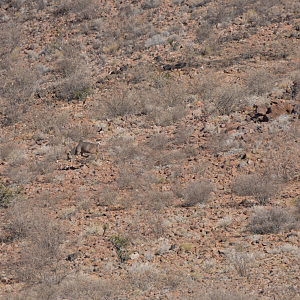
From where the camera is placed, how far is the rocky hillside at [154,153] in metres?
6.66

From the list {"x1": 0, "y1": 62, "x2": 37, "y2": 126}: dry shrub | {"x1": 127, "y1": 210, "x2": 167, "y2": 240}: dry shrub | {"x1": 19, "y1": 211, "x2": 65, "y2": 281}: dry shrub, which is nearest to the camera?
{"x1": 19, "y1": 211, "x2": 65, "y2": 281}: dry shrub

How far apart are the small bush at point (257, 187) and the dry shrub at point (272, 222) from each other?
32.3 inches

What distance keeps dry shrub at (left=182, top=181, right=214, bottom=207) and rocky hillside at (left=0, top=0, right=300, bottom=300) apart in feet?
0.11

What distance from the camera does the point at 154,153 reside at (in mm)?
12156

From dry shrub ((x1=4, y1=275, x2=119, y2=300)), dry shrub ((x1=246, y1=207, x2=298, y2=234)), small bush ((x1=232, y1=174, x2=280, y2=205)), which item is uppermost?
dry shrub ((x1=4, y1=275, x2=119, y2=300))

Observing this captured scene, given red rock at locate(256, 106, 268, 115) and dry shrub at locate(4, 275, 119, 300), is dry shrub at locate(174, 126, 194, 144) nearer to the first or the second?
red rock at locate(256, 106, 268, 115)

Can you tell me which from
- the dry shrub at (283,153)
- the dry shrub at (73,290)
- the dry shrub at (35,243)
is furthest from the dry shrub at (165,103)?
the dry shrub at (73,290)

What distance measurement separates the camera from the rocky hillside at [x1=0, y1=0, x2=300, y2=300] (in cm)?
666

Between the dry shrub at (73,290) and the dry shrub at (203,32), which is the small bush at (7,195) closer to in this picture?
the dry shrub at (73,290)

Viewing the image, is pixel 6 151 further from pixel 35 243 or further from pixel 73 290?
pixel 73 290

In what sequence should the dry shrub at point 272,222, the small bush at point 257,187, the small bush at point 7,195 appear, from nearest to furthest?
the dry shrub at point 272,222, the small bush at point 257,187, the small bush at point 7,195

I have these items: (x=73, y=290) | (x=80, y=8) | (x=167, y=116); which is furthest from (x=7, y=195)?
(x=80, y=8)

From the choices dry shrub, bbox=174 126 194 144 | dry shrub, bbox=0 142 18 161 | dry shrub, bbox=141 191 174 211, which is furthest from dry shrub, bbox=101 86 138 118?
dry shrub, bbox=141 191 174 211

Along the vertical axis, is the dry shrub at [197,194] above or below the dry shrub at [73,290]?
below
